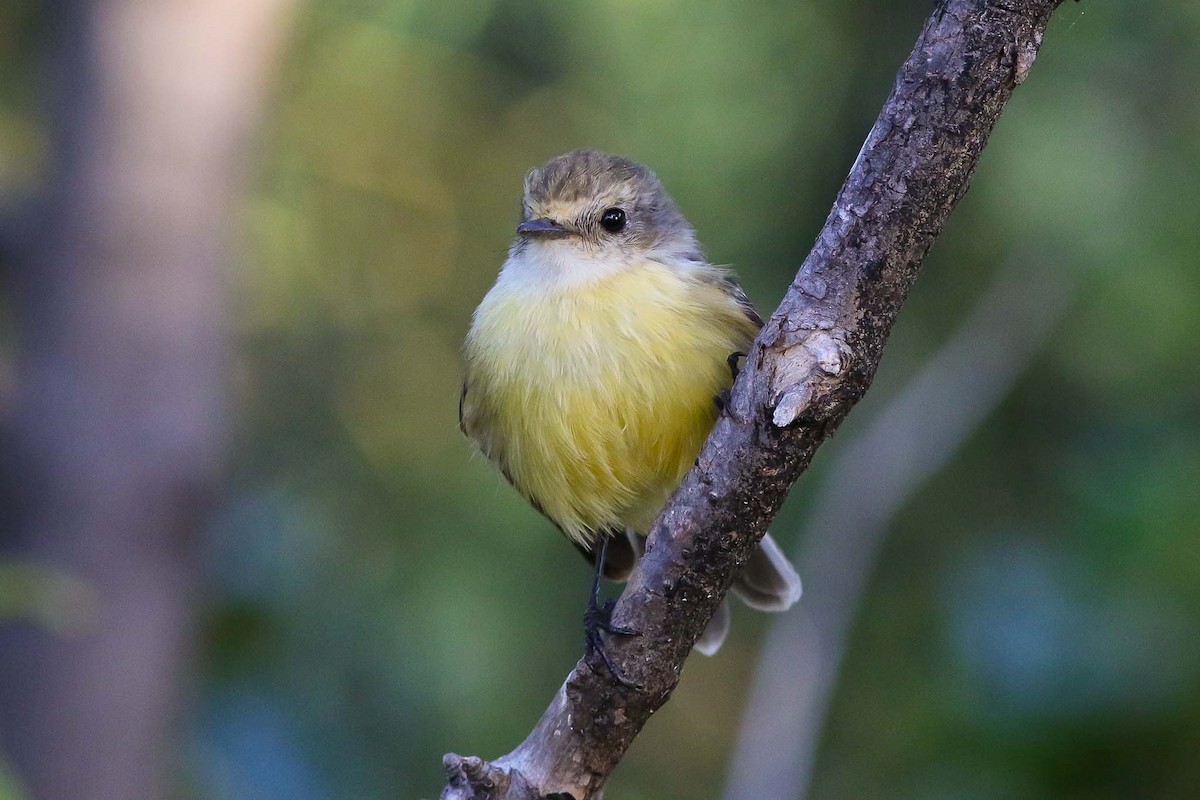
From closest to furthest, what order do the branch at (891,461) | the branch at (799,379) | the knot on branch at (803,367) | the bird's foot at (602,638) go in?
the branch at (799,379) → the knot on branch at (803,367) → the bird's foot at (602,638) → the branch at (891,461)

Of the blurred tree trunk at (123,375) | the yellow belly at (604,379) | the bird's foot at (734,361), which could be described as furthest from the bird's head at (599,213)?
the blurred tree trunk at (123,375)

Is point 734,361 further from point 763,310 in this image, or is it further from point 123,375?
point 123,375

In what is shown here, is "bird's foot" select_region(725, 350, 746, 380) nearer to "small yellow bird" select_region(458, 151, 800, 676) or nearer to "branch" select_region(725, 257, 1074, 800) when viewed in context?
"small yellow bird" select_region(458, 151, 800, 676)

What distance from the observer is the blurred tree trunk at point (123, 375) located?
5.00m

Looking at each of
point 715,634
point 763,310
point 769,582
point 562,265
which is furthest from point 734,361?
point 763,310

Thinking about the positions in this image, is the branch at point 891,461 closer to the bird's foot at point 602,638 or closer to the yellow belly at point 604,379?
the yellow belly at point 604,379

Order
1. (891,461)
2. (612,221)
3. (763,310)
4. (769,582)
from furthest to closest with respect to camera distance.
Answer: (763,310)
(891,461)
(769,582)
(612,221)

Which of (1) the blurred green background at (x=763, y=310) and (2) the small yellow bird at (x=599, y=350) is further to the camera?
(1) the blurred green background at (x=763, y=310)

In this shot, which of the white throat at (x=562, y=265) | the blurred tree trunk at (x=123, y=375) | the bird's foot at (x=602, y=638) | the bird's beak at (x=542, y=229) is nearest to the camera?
the bird's foot at (x=602, y=638)

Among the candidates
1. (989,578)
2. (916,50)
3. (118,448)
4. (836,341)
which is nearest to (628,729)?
(836,341)

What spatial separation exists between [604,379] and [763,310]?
77.8 inches

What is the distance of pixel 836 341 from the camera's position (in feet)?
8.43

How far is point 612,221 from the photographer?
13.2 ft

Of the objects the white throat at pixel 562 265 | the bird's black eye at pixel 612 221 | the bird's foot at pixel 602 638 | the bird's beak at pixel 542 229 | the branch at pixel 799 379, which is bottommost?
the bird's foot at pixel 602 638
